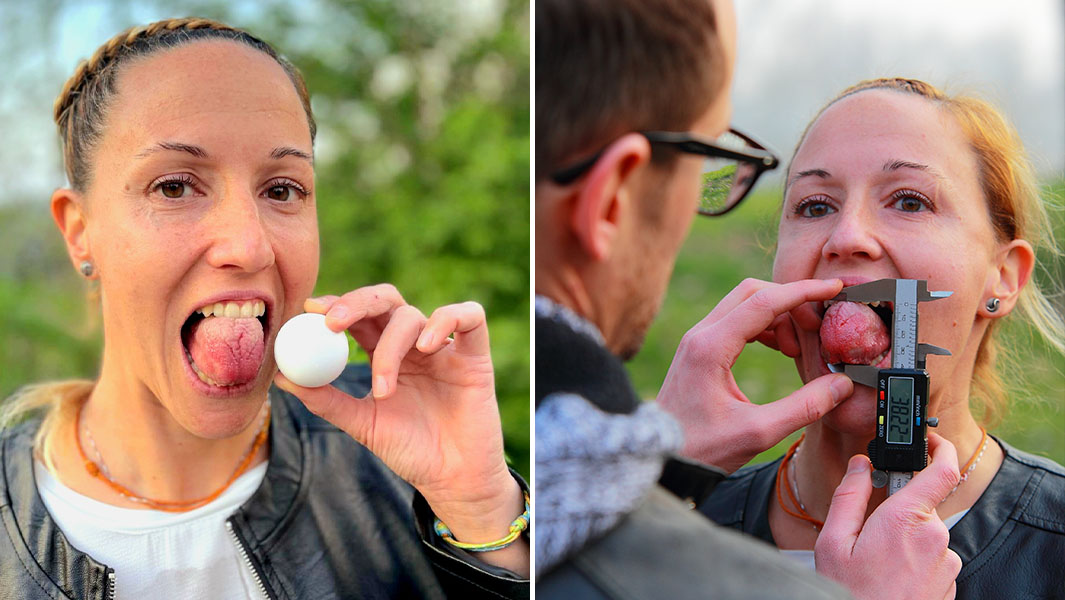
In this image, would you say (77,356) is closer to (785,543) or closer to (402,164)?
(402,164)

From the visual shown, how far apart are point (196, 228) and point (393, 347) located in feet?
1.55

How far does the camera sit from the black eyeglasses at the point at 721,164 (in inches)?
56.7

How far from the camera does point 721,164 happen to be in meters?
1.61

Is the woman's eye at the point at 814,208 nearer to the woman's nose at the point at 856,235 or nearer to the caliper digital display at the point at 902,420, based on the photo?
the woman's nose at the point at 856,235

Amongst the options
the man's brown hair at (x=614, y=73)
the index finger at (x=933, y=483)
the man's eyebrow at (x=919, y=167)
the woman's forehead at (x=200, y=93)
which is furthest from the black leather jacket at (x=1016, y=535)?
the woman's forehead at (x=200, y=93)

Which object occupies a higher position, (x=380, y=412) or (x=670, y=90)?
(x=670, y=90)

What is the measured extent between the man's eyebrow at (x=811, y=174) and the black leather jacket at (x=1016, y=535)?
2.26 feet

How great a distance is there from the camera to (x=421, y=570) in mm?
1951

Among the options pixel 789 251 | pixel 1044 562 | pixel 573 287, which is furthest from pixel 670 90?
pixel 1044 562

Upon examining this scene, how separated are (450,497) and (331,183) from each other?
246 centimetres

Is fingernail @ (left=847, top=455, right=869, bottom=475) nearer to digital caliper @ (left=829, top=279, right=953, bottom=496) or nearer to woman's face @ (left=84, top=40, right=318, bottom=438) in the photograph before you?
digital caliper @ (left=829, top=279, right=953, bottom=496)

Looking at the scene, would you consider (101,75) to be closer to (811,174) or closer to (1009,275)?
(811,174)

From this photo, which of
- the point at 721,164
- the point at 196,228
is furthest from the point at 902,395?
the point at 196,228

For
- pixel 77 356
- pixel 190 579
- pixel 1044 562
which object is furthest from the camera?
pixel 77 356
